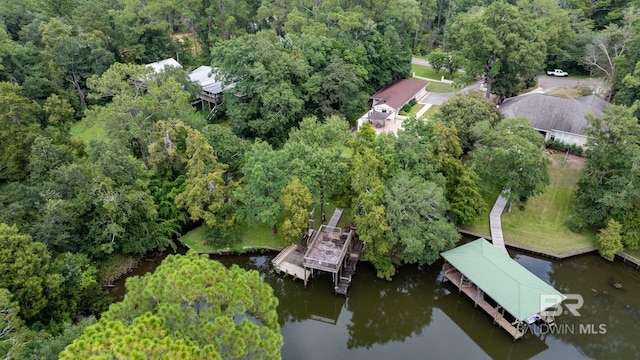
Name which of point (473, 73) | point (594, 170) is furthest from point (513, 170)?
point (473, 73)

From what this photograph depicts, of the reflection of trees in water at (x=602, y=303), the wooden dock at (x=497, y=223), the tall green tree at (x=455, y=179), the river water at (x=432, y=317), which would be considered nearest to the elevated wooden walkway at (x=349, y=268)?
the river water at (x=432, y=317)

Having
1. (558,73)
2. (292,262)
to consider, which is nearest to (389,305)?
(292,262)

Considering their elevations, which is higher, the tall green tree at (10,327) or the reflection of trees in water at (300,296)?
the tall green tree at (10,327)

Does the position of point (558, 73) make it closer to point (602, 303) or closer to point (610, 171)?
point (610, 171)

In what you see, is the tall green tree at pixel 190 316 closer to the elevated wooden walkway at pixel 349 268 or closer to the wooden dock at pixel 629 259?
the elevated wooden walkway at pixel 349 268

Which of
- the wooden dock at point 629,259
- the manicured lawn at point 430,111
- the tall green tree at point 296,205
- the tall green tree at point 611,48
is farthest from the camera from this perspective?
the manicured lawn at point 430,111

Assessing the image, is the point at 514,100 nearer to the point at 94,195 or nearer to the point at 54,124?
the point at 94,195
